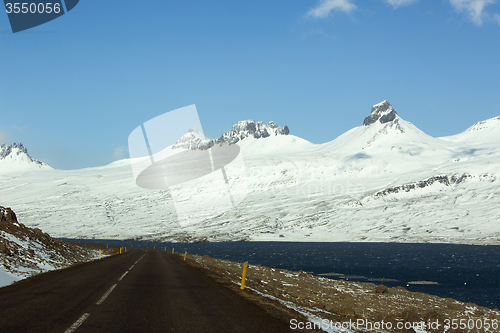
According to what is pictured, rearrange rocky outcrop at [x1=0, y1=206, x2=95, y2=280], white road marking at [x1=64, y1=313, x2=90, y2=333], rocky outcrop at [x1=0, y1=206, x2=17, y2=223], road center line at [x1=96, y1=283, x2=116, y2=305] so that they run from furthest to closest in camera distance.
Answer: rocky outcrop at [x1=0, y1=206, x2=17, y2=223], rocky outcrop at [x1=0, y1=206, x2=95, y2=280], road center line at [x1=96, y1=283, x2=116, y2=305], white road marking at [x1=64, y1=313, x2=90, y2=333]

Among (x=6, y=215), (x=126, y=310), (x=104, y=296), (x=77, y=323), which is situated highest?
(x=6, y=215)

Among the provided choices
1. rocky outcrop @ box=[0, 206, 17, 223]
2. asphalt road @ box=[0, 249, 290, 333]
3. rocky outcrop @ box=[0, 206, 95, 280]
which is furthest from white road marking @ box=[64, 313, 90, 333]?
rocky outcrop @ box=[0, 206, 17, 223]

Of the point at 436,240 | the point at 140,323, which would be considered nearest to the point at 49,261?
the point at 140,323

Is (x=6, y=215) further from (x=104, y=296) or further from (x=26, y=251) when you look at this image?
(x=104, y=296)

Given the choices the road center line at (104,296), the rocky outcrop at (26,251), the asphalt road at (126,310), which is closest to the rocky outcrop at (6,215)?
the rocky outcrop at (26,251)

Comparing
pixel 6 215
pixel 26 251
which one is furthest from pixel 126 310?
pixel 6 215

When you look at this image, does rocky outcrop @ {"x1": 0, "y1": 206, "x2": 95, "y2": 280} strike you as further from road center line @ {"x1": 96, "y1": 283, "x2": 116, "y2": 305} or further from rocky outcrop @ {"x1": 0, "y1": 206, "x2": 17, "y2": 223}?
road center line @ {"x1": 96, "y1": 283, "x2": 116, "y2": 305}

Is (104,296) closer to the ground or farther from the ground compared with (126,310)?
farther from the ground

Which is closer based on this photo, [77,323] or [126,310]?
[77,323]

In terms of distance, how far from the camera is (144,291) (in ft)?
45.2

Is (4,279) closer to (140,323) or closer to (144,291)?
(144,291)

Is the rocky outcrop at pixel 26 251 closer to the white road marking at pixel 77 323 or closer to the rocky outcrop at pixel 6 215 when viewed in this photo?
the rocky outcrop at pixel 6 215

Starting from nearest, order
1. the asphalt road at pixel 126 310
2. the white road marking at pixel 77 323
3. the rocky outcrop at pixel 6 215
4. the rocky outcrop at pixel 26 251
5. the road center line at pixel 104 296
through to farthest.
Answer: the white road marking at pixel 77 323 → the asphalt road at pixel 126 310 → the road center line at pixel 104 296 → the rocky outcrop at pixel 26 251 → the rocky outcrop at pixel 6 215

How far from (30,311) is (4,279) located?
9634 millimetres
